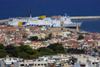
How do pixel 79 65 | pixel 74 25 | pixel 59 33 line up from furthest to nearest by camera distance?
pixel 74 25
pixel 59 33
pixel 79 65

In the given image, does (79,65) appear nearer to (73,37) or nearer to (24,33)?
(73,37)

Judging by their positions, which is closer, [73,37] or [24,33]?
[73,37]

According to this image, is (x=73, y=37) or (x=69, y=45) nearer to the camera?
(x=69, y=45)

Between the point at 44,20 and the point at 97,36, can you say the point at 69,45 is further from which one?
the point at 44,20

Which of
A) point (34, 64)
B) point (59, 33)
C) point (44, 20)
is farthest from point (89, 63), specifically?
point (44, 20)

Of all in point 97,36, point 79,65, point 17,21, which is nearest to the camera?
point 79,65

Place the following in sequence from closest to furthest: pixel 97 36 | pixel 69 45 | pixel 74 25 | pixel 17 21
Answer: pixel 69 45 → pixel 97 36 → pixel 74 25 → pixel 17 21

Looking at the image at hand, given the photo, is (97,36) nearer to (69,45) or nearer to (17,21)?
(69,45)

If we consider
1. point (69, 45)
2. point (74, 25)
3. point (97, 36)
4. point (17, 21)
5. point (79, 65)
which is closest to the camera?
point (79, 65)

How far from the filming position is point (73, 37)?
117 feet

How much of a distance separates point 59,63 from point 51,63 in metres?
0.29

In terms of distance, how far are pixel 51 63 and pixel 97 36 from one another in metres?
20.6

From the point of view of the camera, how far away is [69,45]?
2934 cm

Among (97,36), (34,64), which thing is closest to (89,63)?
(34,64)
